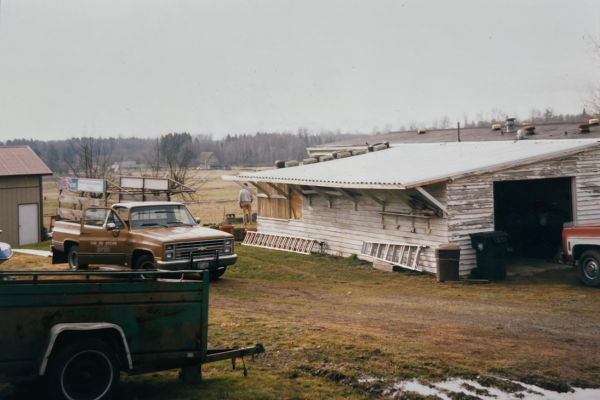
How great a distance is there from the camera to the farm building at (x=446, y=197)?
1548 centimetres

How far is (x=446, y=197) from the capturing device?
50.0 feet

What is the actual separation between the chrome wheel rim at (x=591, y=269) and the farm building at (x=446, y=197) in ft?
8.99

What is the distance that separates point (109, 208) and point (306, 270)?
19.7ft

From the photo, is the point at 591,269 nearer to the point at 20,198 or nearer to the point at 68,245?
the point at 68,245

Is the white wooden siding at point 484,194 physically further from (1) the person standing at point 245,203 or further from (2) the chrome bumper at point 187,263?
(1) the person standing at point 245,203

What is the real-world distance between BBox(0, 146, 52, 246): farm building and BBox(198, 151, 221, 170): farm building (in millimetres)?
60131

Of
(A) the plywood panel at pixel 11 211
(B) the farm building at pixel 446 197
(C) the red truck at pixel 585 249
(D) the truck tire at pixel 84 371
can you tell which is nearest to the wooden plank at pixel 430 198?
(B) the farm building at pixel 446 197

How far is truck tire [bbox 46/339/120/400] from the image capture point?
5617 millimetres

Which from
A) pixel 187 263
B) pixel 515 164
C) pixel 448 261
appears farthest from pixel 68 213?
pixel 515 164

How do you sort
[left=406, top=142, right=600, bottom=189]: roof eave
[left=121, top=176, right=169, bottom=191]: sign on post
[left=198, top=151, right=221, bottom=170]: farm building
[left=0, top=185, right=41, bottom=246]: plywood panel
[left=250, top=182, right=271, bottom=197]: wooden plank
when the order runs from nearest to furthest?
[left=406, top=142, right=600, bottom=189]: roof eave, [left=121, top=176, right=169, bottom=191]: sign on post, [left=250, top=182, right=271, bottom=197]: wooden plank, [left=0, top=185, right=41, bottom=246]: plywood panel, [left=198, top=151, right=221, bottom=170]: farm building

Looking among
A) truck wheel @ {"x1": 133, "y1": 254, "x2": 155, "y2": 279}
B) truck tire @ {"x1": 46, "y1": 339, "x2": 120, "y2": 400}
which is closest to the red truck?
truck wheel @ {"x1": 133, "y1": 254, "x2": 155, "y2": 279}

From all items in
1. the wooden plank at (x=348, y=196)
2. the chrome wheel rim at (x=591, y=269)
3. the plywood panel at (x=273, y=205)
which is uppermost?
the wooden plank at (x=348, y=196)

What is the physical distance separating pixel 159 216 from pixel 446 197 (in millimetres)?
7189

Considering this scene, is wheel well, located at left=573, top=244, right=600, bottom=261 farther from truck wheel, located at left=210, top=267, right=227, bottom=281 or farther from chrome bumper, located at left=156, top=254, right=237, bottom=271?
truck wheel, located at left=210, top=267, right=227, bottom=281
